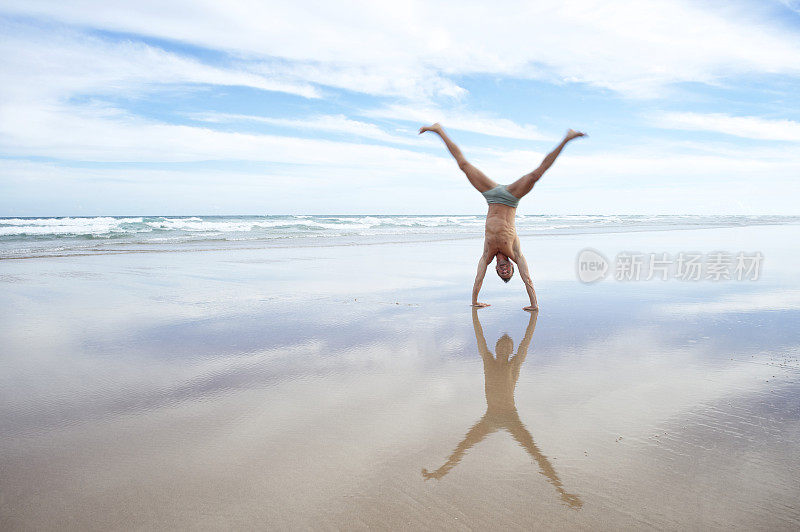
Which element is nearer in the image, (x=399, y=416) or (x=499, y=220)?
(x=399, y=416)

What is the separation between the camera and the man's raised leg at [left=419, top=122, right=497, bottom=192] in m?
8.06

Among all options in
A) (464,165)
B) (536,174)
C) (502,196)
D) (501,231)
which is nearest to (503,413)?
(536,174)

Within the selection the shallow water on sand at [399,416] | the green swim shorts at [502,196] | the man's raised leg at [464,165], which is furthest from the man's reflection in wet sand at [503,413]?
the man's raised leg at [464,165]

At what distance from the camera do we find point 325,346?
5688 millimetres

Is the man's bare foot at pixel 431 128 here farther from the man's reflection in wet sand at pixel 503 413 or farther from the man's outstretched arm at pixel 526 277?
the man's reflection in wet sand at pixel 503 413

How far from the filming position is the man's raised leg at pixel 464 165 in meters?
8.06

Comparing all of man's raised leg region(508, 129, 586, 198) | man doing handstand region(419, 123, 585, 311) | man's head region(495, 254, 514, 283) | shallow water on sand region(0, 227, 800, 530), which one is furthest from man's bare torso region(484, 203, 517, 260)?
shallow water on sand region(0, 227, 800, 530)

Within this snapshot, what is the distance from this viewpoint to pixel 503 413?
12.4 ft

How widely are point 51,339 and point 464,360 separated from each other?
479cm

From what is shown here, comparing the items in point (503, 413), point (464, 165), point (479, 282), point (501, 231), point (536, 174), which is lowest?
point (503, 413)

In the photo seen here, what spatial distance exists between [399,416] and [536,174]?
4652 millimetres

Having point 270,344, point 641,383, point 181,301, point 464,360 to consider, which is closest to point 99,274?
point 181,301

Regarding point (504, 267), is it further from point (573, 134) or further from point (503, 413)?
point (503, 413)

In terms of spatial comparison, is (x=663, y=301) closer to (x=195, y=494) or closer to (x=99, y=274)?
(x=195, y=494)
